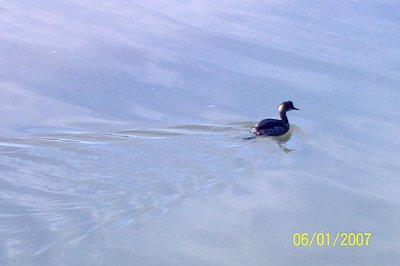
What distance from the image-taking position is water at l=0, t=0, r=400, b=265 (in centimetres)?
841

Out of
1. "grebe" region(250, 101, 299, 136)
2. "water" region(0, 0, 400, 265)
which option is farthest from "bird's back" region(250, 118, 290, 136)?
"water" region(0, 0, 400, 265)

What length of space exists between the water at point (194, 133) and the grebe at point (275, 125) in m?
0.13

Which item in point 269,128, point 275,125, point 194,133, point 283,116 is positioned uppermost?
point 283,116

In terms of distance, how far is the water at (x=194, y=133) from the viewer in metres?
8.41

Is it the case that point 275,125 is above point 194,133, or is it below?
above

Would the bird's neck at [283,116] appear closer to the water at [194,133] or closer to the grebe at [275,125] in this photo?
the grebe at [275,125]

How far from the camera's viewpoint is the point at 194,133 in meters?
10.8

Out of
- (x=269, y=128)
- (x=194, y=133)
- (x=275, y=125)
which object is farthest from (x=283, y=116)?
(x=194, y=133)

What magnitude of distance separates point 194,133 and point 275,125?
1001 mm

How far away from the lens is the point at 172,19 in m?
14.7

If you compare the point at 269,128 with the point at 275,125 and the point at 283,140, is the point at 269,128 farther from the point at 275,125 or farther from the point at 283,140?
the point at 283,140

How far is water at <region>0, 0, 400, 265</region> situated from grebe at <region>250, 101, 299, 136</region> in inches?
5.2

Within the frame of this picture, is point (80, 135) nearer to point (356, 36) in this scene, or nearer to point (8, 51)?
point (8, 51)

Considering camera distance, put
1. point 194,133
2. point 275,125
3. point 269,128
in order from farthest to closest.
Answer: point 275,125 → point 269,128 → point 194,133
